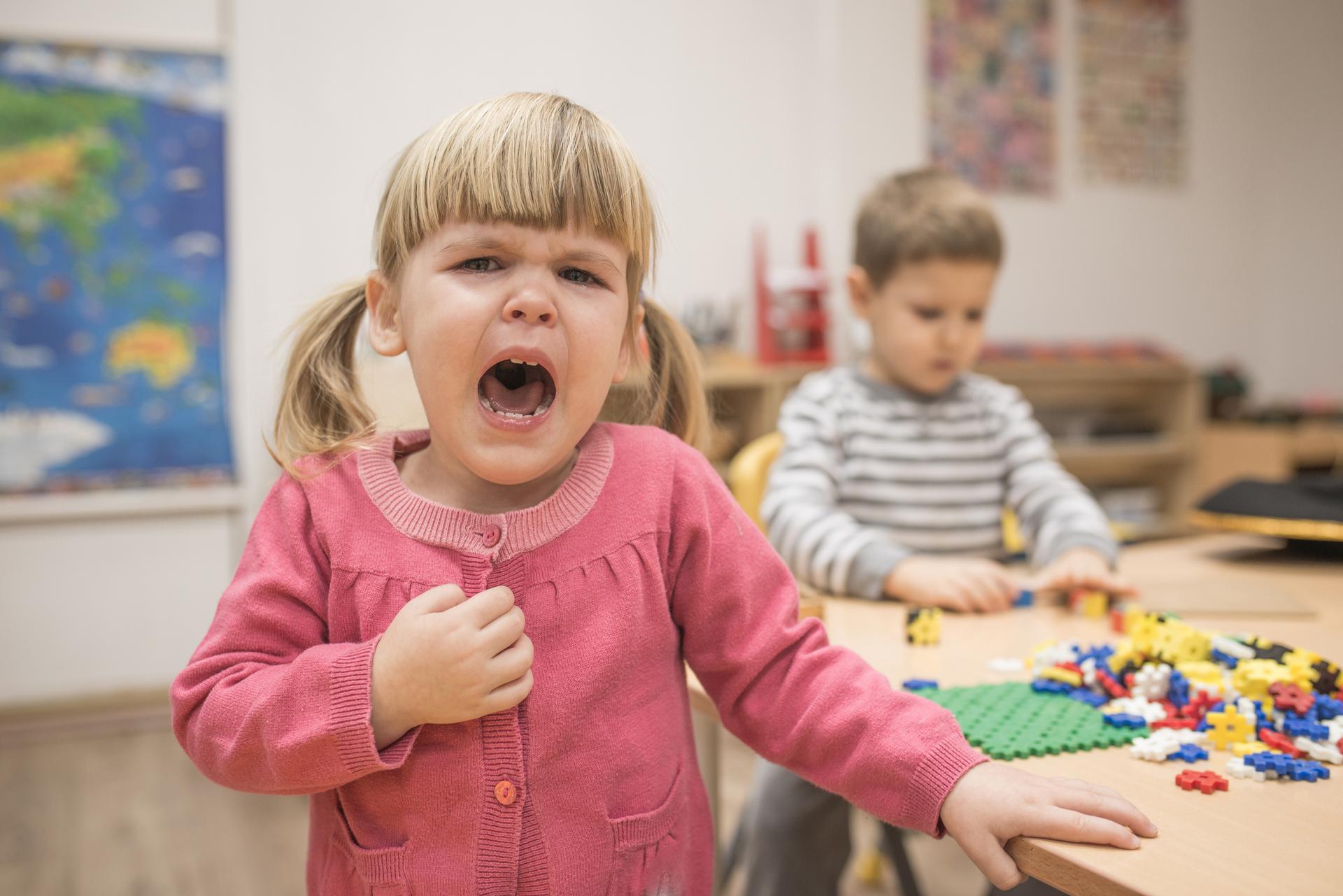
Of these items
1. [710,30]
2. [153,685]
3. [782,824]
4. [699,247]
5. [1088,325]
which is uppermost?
[710,30]

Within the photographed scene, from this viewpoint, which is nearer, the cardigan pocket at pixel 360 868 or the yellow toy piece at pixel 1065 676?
the cardigan pocket at pixel 360 868

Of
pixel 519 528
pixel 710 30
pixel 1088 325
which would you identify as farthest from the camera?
pixel 1088 325

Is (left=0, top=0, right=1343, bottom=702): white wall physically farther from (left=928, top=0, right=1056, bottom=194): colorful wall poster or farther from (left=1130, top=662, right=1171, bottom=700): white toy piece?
(left=1130, top=662, right=1171, bottom=700): white toy piece

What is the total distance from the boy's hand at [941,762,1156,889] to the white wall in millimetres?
2154

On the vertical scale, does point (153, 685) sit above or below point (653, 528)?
below

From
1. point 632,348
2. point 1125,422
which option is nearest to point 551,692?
point 632,348

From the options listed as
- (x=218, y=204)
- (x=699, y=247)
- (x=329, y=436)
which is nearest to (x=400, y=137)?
(x=218, y=204)

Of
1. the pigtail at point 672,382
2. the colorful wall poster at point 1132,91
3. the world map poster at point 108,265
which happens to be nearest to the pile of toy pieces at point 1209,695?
the pigtail at point 672,382

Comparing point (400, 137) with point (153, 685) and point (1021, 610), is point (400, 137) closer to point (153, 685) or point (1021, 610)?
point (153, 685)

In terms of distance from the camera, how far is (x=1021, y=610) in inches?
45.6

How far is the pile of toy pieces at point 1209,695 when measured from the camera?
0.71 meters

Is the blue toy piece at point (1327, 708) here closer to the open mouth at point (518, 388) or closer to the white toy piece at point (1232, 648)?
the white toy piece at point (1232, 648)

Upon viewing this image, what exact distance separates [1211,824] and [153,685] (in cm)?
303

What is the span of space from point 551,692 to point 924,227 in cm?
98
